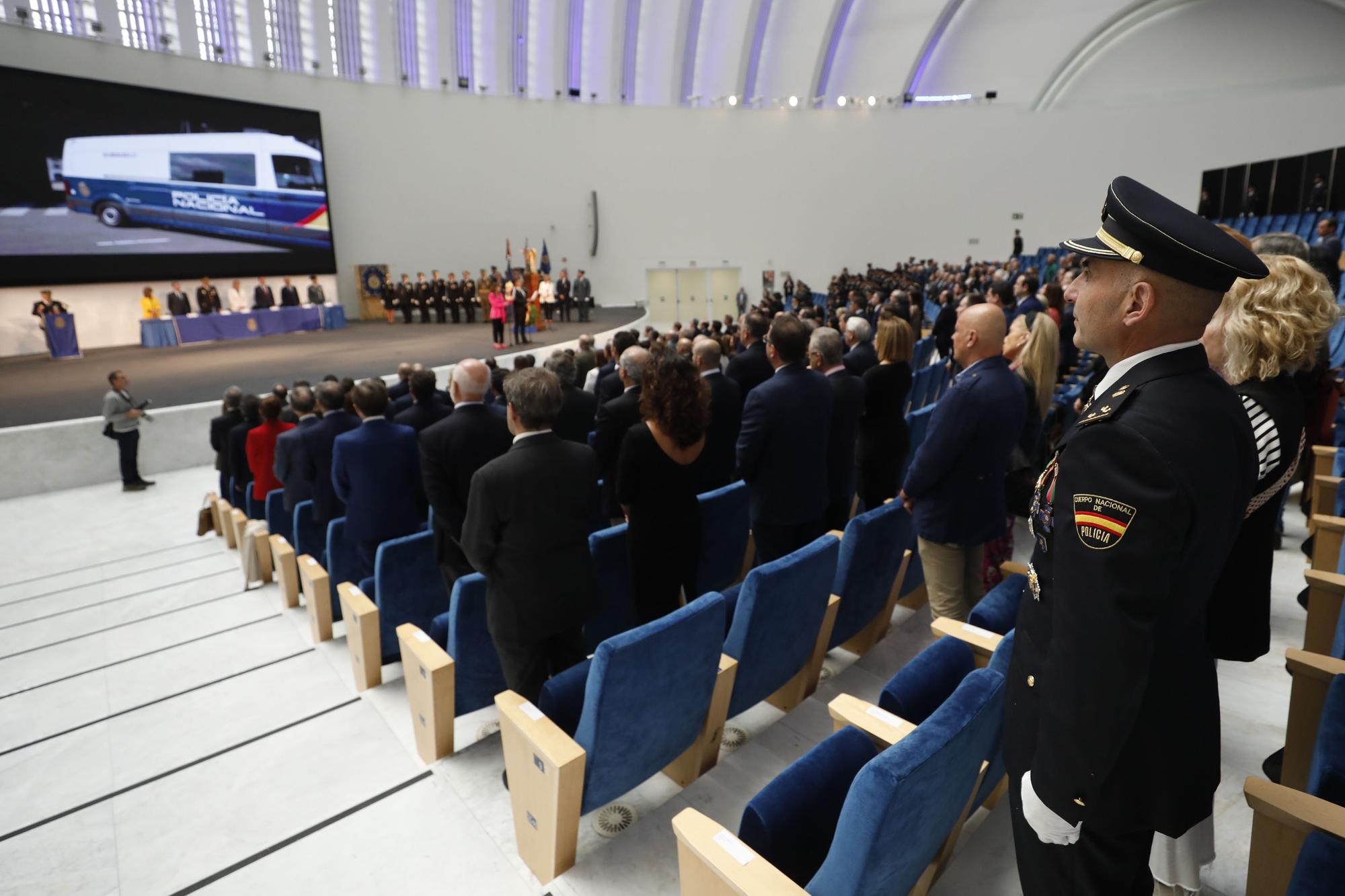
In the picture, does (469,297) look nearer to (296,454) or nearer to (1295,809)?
(296,454)

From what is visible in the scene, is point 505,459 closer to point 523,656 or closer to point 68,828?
point 523,656

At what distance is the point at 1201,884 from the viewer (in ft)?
5.25

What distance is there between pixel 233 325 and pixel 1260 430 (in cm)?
1594

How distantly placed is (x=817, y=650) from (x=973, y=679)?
1023mm

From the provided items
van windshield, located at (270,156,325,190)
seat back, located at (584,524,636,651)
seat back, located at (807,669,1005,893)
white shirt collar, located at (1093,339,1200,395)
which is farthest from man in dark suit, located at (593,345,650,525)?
van windshield, located at (270,156,325,190)

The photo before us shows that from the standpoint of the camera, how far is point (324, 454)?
149 inches

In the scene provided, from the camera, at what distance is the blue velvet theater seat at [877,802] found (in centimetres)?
118

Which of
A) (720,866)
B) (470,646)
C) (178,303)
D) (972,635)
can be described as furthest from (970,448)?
(178,303)

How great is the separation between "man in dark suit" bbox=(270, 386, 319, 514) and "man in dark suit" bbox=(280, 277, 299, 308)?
12.4 m

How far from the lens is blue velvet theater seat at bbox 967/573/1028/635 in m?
1.97

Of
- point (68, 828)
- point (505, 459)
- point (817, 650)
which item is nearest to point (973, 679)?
point (817, 650)

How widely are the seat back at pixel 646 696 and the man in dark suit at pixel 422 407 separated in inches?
90.6

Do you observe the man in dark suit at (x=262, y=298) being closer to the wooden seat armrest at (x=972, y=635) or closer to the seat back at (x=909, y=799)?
the wooden seat armrest at (x=972, y=635)

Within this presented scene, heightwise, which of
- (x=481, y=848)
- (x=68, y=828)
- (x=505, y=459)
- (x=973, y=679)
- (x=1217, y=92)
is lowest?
(x=68, y=828)
